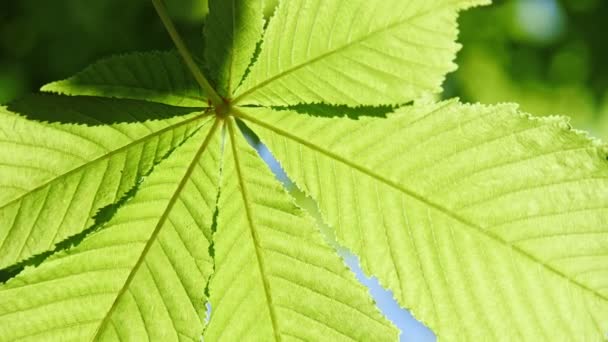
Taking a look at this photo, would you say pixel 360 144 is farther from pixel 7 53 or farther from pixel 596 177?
pixel 7 53

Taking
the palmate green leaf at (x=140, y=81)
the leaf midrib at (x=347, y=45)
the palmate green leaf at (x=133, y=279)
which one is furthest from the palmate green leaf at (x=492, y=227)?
the palmate green leaf at (x=140, y=81)

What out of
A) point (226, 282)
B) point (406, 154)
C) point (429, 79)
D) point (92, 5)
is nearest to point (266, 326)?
point (226, 282)

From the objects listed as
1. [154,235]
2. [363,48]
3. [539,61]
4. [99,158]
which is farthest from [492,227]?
[539,61]

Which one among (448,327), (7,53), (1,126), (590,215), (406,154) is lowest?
(448,327)

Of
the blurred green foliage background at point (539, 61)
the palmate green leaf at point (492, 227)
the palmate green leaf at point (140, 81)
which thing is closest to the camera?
the palmate green leaf at point (492, 227)

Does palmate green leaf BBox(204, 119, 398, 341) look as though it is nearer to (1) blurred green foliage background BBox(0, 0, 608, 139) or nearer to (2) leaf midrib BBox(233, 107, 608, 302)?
(2) leaf midrib BBox(233, 107, 608, 302)

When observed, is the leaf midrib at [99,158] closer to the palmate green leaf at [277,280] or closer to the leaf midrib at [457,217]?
the palmate green leaf at [277,280]
